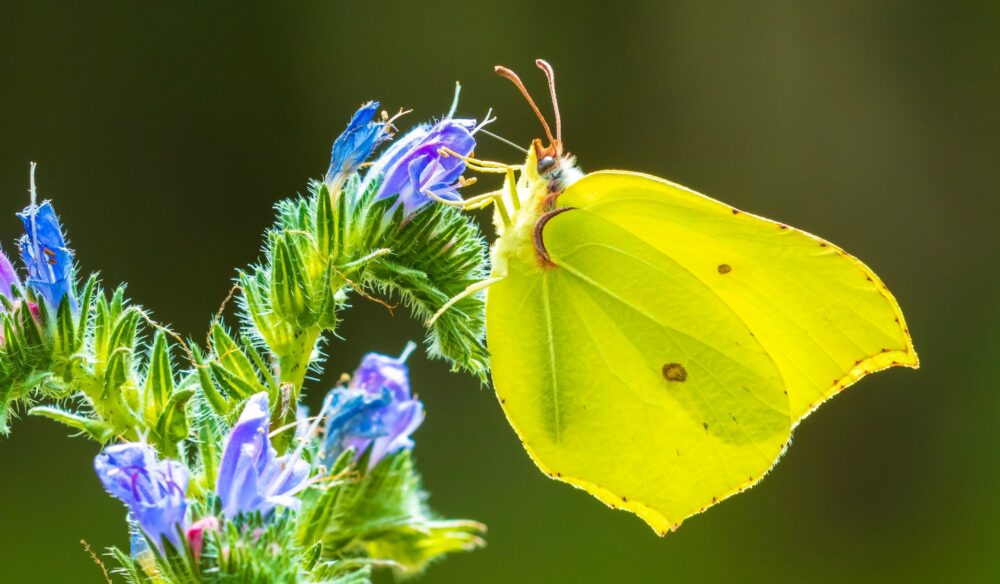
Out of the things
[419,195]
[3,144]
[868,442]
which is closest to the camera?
[419,195]

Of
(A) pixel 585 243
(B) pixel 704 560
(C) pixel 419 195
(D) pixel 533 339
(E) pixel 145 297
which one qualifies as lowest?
(B) pixel 704 560

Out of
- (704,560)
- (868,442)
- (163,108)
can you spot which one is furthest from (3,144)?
(868,442)

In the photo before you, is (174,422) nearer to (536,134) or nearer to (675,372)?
(675,372)

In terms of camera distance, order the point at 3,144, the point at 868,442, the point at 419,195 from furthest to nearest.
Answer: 1. the point at 868,442
2. the point at 3,144
3. the point at 419,195

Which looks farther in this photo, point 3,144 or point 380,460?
point 3,144

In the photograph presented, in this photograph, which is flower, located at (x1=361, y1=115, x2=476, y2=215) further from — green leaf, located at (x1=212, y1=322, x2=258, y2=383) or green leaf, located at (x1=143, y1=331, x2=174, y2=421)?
green leaf, located at (x1=143, y1=331, x2=174, y2=421)

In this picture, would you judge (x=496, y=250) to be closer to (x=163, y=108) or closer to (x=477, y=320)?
(x=477, y=320)
